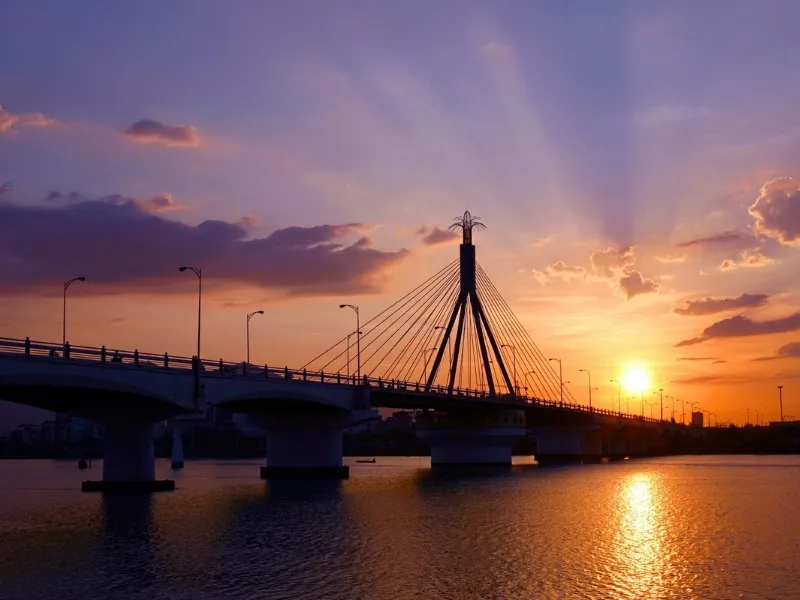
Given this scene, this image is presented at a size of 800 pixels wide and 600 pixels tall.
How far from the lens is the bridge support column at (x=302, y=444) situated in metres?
94.7

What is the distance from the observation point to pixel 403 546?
44062mm

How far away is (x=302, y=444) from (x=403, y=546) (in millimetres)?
52029

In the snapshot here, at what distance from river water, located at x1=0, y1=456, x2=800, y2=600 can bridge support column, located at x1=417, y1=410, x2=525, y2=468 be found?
4956 centimetres

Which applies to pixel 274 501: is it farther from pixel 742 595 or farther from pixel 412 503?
pixel 742 595

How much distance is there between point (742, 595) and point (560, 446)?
135m

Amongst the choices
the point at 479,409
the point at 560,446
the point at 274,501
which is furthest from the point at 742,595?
the point at 560,446

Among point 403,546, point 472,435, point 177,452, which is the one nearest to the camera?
point 403,546

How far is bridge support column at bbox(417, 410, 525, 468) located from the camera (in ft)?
415

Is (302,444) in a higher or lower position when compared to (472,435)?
lower

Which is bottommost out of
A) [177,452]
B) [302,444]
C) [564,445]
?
[177,452]

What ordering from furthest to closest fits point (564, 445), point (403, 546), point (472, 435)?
point (564, 445) → point (472, 435) → point (403, 546)

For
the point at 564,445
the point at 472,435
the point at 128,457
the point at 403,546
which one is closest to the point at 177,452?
the point at 564,445

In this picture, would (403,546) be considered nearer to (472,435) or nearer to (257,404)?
(257,404)

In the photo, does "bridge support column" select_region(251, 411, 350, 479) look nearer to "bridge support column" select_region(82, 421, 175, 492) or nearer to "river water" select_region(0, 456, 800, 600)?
"river water" select_region(0, 456, 800, 600)
